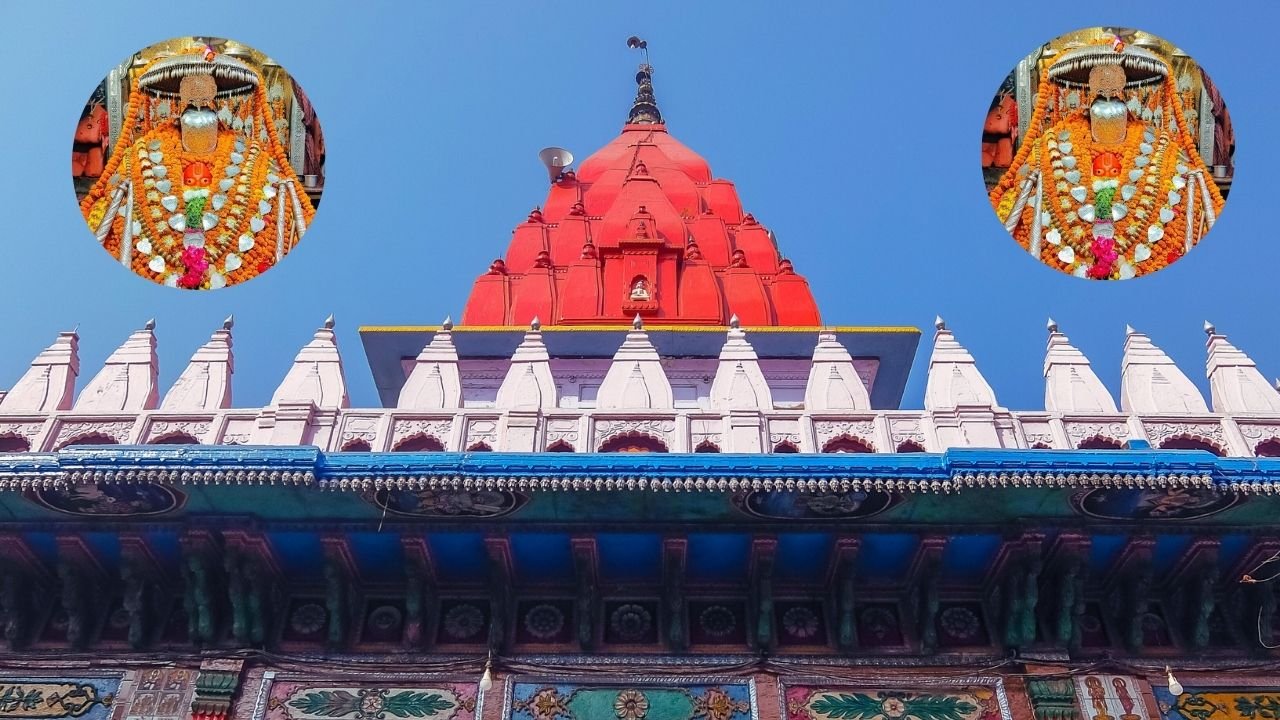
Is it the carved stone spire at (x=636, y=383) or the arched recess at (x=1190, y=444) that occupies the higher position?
the carved stone spire at (x=636, y=383)

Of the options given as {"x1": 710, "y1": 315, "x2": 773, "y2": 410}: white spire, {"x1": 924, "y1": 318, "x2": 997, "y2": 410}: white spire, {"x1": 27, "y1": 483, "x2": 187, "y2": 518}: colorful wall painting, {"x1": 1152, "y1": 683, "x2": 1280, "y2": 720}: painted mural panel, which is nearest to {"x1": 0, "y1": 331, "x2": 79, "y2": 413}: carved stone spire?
{"x1": 27, "y1": 483, "x2": 187, "y2": 518}: colorful wall painting

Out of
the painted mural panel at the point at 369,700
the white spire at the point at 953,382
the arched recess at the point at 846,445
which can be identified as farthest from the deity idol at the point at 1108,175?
the painted mural panel at the point at 369,700

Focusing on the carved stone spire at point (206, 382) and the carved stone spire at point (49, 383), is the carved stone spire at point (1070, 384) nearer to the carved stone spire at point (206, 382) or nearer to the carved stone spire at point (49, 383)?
the carved stone spire at point (206, 382)

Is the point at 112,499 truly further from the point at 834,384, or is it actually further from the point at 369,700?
the point at 834,384

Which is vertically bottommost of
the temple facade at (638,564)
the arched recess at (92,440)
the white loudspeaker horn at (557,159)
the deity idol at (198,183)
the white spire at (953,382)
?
the temple facade at (638,564)

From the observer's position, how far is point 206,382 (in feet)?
44.7

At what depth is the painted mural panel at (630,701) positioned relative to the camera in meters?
10.9

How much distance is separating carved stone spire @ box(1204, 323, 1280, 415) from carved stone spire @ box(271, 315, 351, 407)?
10120mm

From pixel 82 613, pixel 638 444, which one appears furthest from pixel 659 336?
pixel 82 613

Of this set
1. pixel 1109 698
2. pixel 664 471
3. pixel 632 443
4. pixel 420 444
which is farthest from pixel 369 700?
pixel 1109 698

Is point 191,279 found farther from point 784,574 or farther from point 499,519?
point 784,574

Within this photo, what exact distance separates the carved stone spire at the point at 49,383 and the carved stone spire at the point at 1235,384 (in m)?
13.4

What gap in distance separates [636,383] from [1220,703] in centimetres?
689

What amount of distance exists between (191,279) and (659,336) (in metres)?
6.94
